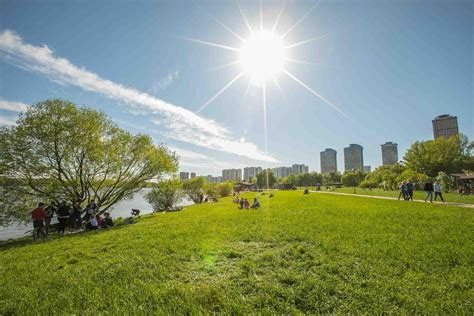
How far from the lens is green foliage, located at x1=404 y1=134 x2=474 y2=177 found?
67.8 metres

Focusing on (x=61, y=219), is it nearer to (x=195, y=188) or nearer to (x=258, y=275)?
(x=258, y=275)

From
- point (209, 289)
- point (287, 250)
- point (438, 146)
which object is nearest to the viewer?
point (209, 289)

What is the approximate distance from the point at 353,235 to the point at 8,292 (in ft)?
37.8

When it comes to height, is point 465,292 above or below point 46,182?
below

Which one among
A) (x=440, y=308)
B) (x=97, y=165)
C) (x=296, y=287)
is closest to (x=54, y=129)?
(x=97, y=165)

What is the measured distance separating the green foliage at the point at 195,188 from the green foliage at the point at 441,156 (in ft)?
239

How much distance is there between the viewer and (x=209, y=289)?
4.95 m

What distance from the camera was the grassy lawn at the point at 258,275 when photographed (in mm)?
4367

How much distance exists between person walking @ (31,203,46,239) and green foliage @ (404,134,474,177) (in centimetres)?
9323

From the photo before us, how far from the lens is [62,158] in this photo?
2236 centimetres

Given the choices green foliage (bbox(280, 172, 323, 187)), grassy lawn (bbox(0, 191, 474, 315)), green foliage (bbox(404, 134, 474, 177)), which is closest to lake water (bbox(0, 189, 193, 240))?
grassy lawn (bbox(0, 191, 474, 315))

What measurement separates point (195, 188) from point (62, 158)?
49110 millimetres

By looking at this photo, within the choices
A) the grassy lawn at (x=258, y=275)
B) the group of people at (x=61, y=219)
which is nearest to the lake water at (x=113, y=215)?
the group of people at (x=61, y=219)

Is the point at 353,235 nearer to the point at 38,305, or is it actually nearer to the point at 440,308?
the point at 440,308
